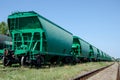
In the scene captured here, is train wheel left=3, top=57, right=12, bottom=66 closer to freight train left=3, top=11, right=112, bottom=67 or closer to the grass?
freight train left=3, top=11, right=112, bottom=67

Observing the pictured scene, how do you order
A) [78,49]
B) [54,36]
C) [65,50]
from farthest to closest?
[78,49] < [65,50] < [54,36]

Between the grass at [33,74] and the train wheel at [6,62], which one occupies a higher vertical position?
the train wheel at [6,62]

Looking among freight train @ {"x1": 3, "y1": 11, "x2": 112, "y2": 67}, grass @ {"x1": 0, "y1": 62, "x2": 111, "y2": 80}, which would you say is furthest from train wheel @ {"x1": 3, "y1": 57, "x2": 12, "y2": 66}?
grass @ {"x1": 0, "y1": 62, "x2": 111, "y2": 80}

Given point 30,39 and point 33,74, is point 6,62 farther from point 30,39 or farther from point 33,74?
point 33,74

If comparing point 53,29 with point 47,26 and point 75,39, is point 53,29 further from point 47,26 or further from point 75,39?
point 75,39

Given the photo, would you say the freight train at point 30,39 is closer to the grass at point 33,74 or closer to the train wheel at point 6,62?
the train wheel at point 6,62

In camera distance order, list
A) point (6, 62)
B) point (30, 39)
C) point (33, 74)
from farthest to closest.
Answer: point (30, 39) → point (6, 62) → point (33, 74)

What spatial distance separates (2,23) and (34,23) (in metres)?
49.2

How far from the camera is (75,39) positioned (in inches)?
1075

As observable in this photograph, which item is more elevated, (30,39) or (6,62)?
(30,39)

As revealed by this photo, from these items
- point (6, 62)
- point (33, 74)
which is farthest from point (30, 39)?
point (33, 74)

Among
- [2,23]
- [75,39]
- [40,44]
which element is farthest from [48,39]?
[2,23]

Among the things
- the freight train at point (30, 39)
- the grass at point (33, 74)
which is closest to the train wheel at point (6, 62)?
the freight train at point (30, 39)

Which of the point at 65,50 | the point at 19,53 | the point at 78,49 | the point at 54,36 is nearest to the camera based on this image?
the point at 19,53
